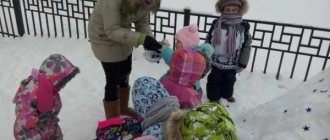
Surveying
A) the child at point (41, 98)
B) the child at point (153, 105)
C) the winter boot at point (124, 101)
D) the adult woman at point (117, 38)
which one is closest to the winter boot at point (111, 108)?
the adult woman at point (117, 38)

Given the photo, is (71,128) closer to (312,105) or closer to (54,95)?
(54,95)

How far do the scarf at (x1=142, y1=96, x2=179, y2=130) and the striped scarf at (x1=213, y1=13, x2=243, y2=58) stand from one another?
1.86 meters

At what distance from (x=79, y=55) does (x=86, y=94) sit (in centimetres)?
115

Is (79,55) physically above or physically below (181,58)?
below

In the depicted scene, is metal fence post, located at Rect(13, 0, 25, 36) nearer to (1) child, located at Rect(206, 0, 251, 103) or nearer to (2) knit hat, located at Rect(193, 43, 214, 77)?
(1) child, located at Rect(206, 0, 251, 103)

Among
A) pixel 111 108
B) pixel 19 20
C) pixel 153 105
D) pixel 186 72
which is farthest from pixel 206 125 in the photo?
pixel 19 20

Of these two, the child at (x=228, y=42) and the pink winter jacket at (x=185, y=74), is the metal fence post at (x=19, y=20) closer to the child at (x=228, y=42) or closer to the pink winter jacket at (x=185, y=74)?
the child at (x=228, y=42)

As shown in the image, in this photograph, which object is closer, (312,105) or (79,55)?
(312,105)

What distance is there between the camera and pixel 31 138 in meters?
2.49

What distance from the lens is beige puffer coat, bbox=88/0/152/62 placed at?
273cm

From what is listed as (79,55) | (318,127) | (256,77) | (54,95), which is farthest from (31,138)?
(256,77)

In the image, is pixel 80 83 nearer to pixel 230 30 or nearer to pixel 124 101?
pixel 124 101

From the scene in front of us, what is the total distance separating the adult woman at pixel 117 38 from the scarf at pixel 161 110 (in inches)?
28.2

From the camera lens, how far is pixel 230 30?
148 inches
